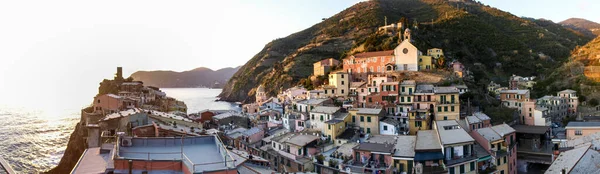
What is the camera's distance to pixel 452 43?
67500 millimetres

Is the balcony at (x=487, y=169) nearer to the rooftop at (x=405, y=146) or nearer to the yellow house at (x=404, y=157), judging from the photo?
the rooftop at (x=405, y=146)

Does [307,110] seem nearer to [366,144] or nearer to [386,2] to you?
[366,144]

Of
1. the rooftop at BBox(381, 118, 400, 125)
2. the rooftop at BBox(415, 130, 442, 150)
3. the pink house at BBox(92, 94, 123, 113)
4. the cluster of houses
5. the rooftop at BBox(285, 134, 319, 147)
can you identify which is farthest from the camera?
the pink house at BBox(92, 94, 123, 113)

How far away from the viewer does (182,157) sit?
10.0m

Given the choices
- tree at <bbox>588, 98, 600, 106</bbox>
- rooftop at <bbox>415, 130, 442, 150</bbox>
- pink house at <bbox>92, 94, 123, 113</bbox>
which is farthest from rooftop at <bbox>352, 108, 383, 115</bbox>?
tree at <bbox>588, 98, 600, 106</bbox>

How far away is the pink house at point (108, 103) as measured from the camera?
35.6 m

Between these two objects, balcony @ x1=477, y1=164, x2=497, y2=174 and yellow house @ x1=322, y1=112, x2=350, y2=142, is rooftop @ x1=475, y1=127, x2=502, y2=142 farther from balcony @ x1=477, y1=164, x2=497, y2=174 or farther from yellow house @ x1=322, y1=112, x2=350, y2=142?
yellow house @ x1=322, y1=112, x2=350, y2=142

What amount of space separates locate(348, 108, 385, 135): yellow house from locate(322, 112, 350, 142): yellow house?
2.60 feet

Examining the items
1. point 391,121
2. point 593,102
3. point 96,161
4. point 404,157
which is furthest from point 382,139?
point 593,102

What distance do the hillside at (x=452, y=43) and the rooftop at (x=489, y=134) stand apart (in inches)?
543

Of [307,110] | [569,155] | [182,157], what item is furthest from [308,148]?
[182,157]

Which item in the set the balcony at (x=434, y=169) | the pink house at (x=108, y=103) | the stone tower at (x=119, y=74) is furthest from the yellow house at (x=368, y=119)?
the stone tower at (x=119, y=74)

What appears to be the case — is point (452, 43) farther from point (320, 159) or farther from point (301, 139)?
point (320, 159)

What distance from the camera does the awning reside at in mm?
22906
